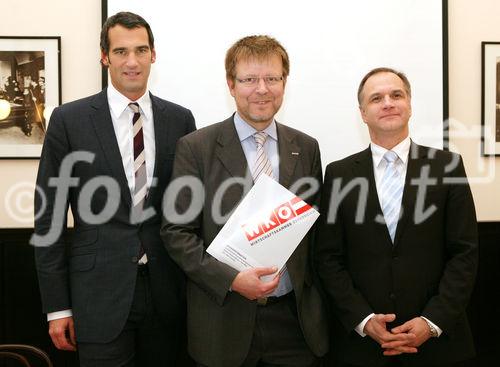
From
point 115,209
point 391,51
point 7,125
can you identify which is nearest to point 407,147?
point 115,209

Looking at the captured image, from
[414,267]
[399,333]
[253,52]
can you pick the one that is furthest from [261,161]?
[399,333]

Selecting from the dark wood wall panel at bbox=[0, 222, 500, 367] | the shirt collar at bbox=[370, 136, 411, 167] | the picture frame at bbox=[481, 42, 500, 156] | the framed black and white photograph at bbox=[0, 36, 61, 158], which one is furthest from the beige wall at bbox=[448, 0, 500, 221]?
the dark wood wall panel at bbox=[0, 222, 500, 367]

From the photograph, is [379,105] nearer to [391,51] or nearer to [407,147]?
[407,147]

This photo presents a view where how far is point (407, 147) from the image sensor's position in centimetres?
200

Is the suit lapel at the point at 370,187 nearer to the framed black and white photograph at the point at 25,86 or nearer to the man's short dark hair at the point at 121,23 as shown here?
the man's short dark hair at the point at 121,23

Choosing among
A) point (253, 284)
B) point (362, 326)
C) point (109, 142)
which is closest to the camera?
point (253, 284)

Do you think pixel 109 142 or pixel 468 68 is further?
pixel 468 68

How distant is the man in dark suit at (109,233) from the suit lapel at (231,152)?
26cm

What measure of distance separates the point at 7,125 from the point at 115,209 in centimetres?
138

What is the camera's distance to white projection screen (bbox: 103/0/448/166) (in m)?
3.02

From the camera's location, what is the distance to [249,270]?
69.5 inches

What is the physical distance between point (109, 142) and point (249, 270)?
2.37 feet

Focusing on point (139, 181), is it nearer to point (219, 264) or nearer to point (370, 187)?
point (219, 264)

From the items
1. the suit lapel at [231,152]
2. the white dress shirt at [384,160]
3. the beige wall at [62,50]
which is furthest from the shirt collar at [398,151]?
the beige wall at [62,50]
